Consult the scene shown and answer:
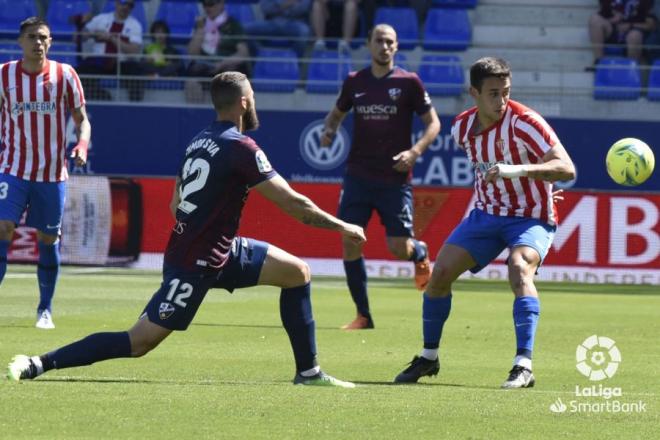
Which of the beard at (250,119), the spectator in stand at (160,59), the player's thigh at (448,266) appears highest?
the beard at (250,119)

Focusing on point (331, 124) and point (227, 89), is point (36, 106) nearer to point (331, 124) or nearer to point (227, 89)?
point (331, 124)

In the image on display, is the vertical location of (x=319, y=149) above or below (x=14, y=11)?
below

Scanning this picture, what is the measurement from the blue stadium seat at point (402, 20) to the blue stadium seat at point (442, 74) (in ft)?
2.16

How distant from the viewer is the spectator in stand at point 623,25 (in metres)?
23.3

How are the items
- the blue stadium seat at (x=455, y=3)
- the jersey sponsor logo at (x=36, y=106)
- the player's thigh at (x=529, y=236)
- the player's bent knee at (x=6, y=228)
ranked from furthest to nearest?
the blue stadium seat at (x=455, y=3) → the jersey sponsor logo at (x=36, y=106) → the player's bent knee at (x=6, y=228) → the player's thigh at (x=529, y=236)

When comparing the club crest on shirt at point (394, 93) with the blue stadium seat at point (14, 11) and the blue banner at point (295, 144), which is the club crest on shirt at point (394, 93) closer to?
the blue banner at point (295, 144)

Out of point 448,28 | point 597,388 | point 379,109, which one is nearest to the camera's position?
point 597,388

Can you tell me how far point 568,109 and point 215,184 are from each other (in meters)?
15.7

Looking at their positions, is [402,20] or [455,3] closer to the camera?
[402,20]

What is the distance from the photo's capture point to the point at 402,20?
24.6 metres

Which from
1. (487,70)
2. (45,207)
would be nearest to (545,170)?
(487,70)

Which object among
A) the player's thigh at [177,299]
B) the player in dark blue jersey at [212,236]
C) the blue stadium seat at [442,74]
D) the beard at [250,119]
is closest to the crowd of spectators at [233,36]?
the blue stadium seat at [442,74]

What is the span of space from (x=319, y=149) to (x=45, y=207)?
448 inches

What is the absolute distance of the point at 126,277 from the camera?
18.0 metres
